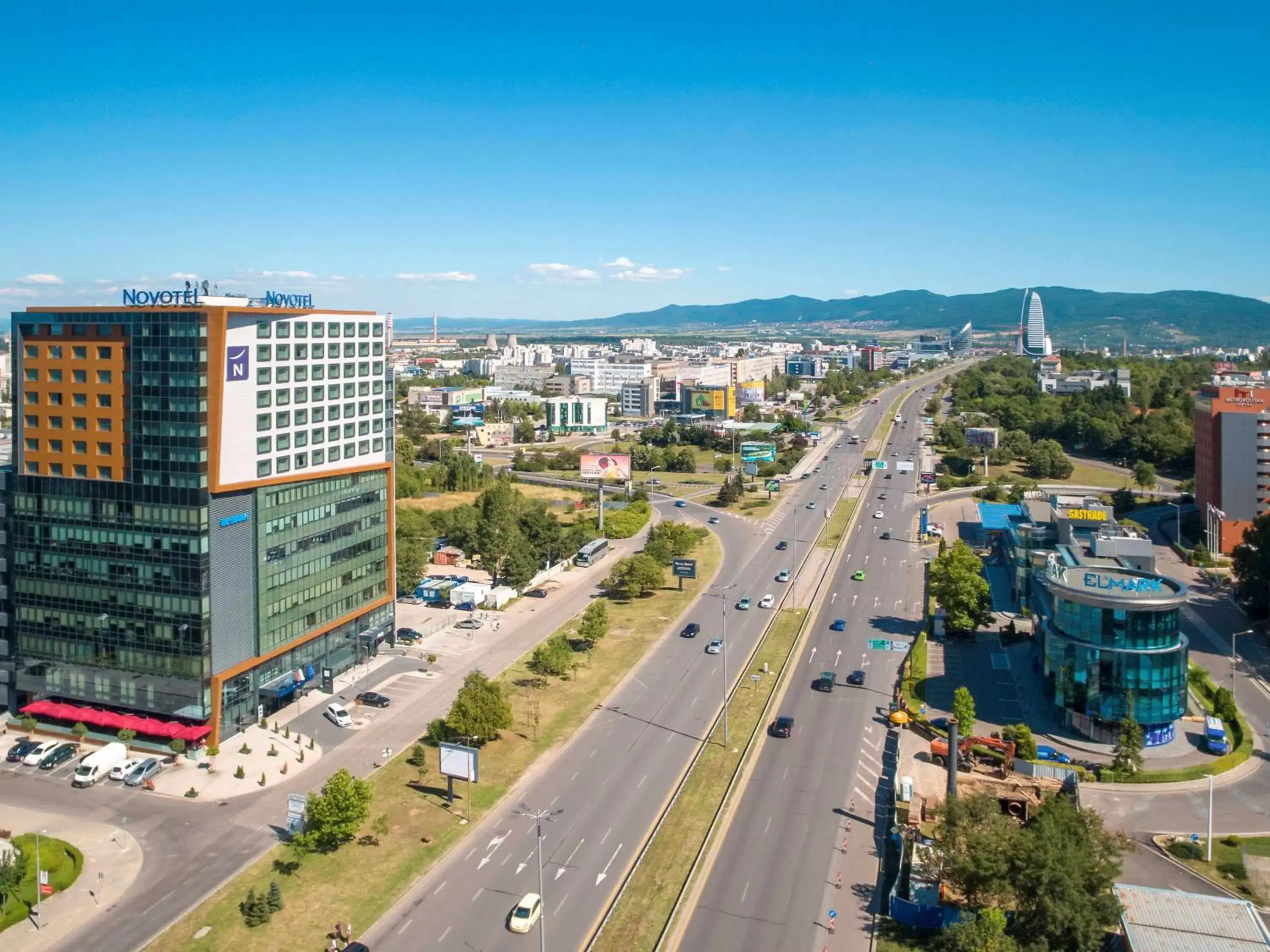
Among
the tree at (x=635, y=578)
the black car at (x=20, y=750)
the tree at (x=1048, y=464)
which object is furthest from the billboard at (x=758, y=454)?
the black car at (x=20, y=750)

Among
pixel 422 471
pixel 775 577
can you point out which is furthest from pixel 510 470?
pixel 775 577

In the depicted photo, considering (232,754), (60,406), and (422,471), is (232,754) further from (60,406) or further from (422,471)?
(422,471)

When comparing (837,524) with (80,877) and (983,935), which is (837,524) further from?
(80,877)

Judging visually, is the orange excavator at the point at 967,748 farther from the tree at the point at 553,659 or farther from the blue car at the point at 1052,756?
the tree at the point at 553,659

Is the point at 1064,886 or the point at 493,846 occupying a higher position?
the point at 1064,886

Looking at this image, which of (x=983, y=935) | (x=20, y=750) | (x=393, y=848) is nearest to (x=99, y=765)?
(x=20, y=750)

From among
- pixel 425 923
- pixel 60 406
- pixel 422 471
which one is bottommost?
pixel 425 923
